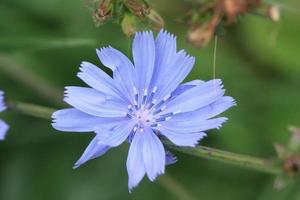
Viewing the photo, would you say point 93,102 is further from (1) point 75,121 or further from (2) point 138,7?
(2) point 138,7

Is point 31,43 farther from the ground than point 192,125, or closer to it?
farther from the ground

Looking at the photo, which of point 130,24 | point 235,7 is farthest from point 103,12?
point 235,7

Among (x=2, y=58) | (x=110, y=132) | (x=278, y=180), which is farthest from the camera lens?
(x=2, y=58)

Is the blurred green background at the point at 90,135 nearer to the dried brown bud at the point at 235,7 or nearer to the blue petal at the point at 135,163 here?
the blue petal at the point at 135,163

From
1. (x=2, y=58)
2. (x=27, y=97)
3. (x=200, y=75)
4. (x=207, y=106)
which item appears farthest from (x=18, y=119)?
(x=207, y=106)

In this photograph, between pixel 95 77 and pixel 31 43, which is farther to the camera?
pixel 31 43

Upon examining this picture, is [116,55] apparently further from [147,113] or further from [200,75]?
[200,75]
